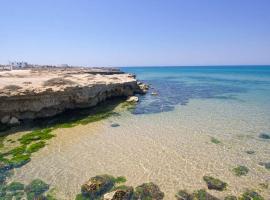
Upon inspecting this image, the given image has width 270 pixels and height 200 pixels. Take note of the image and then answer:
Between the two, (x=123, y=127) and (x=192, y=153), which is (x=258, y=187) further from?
(x=123, y=127)

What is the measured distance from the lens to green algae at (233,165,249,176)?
37.1 ft

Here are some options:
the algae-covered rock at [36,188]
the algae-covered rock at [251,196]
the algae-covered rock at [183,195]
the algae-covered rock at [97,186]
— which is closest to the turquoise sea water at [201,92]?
the algae-covered rock at [97,186]

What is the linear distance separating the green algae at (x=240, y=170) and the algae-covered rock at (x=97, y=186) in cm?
611

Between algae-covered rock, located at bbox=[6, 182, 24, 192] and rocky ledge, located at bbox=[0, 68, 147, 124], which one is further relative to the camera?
rocky ledge, located at bbox=[0, 68, 147, 124]

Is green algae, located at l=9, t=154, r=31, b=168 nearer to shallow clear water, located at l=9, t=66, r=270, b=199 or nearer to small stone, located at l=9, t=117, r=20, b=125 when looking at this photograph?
shallow clear water, located at l=9, t=66, r=270, b=199

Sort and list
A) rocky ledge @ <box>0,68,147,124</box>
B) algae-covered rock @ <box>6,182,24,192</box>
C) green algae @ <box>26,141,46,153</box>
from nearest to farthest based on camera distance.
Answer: algae-covered rock @ <box>6,182,24,192</box> → green algae @ <box>26,141,46,153</box> → rocky ledge @ <box>0,68,147,124</box>

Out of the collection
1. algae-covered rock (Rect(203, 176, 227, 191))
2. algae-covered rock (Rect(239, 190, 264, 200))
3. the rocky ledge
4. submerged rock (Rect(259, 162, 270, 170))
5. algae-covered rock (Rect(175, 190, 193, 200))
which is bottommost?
algae-covered rock (Rect(175, 190, 193, 200))

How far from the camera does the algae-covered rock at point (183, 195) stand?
943 centimetres

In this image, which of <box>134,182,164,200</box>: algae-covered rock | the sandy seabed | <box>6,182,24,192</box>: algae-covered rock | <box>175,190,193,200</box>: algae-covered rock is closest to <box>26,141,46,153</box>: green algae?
the sandy seabed

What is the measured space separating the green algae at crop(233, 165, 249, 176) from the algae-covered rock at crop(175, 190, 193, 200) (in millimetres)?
3193

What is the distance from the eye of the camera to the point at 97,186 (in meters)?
10.0

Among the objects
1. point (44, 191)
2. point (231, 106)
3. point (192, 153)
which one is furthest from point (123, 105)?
point (44, 191)

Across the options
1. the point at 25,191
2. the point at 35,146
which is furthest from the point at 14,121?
the point at 25,191

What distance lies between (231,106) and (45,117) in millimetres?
20666
